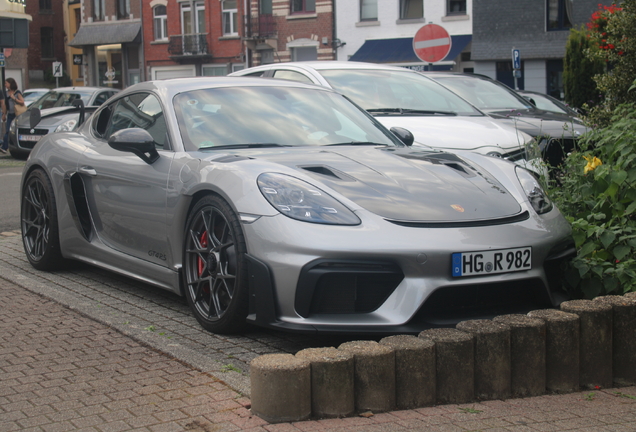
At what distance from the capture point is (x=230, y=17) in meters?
45.0

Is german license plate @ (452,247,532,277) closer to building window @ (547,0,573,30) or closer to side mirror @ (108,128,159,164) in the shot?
side mirror @ (108,128,159,164)

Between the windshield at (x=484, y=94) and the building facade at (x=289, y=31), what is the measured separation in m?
28.8

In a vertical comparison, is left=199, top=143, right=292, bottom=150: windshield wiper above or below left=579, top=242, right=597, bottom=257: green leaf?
above

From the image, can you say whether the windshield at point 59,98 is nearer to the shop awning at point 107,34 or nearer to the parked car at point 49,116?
the parked car at point 49,116

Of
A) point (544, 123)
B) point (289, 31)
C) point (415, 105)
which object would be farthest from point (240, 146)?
point (289, 31)

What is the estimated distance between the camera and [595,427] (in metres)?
3.24

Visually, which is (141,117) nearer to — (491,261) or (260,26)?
(491,261)

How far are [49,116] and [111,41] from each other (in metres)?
34.4

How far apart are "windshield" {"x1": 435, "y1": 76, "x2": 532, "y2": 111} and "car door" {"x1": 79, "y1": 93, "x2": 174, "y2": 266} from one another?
5379 mm

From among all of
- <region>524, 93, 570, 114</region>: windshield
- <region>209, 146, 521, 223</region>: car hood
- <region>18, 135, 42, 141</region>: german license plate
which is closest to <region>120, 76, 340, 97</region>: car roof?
<region>209, 146, 521, 223</region>: car hood

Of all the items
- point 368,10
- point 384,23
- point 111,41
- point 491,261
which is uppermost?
point 368,10

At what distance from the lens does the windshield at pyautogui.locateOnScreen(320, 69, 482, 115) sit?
809 centimetres

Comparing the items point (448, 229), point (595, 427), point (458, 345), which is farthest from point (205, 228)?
point (595, 427)

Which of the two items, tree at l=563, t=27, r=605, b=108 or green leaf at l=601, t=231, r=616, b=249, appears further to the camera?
tree at l=563, t=27, r=605, b=108
